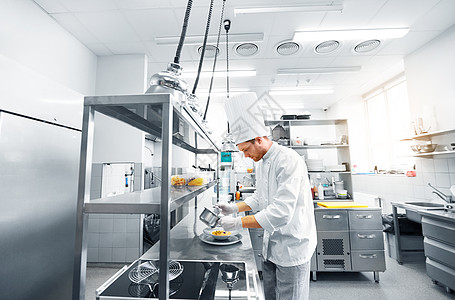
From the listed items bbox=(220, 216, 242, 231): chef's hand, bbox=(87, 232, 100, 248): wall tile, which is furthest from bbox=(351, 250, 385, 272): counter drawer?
bbox=(87, 232, 100, 248): wall tile

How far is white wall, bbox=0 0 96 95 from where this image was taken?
82.4 inches

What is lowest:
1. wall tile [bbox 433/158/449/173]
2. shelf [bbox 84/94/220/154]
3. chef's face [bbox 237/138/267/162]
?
wall tile [bbox 433/158/449/173]

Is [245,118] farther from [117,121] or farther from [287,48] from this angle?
[117,121]

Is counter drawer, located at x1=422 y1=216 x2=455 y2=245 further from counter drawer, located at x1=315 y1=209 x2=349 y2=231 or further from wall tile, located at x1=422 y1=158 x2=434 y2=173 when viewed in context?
wall tile, located at x1=422 y1=158 x2=434 y2=173

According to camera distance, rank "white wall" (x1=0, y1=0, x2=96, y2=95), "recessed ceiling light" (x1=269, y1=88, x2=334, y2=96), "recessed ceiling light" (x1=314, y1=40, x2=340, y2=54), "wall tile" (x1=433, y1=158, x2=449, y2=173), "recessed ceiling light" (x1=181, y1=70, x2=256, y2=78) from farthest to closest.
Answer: "recessed ceiling light" (x1=269, y1=88, x2=334, y2=96) → "recessed ceiling light" (x1=181, y1=70, x2=256, y2=78) → "recessed ceiling light" (x1=314, y1=40, x2=340, y2=54) → "wall tile" (x1=433, y1=158, x2=449, y2=173) → "white wall" (x1=0, y1=0, x2=96, y2=95)

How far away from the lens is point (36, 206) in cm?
147

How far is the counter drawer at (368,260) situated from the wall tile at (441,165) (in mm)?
1419

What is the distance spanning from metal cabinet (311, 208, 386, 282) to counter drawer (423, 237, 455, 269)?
0.44 meters

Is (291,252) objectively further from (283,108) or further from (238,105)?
(283,108)

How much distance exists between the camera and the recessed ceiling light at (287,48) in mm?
3146

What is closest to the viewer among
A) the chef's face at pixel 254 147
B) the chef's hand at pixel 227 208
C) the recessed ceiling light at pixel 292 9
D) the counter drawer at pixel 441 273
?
the chef's face at pixel 254 147

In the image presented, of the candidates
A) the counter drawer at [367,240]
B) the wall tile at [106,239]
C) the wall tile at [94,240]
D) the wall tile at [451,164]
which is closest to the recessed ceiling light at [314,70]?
the wall tile at [451,164]

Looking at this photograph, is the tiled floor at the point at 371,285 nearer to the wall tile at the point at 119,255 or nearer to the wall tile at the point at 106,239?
the wall tile at the point at 119,255

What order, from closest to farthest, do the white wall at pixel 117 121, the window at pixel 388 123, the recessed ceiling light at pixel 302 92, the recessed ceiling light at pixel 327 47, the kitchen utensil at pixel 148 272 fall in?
the kitchen utensil at pixel 148 272 < the recessed ceiling light at pixel 327 47 < the white wall at pixel 117 121 < the window at pixel 388 123 < the recessed ceiling light at pixel 302 92
